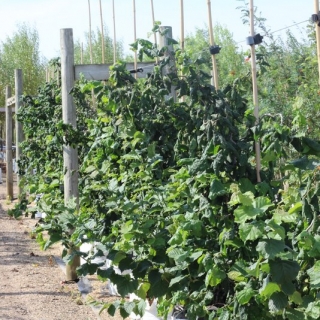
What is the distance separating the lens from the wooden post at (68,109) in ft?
24.7

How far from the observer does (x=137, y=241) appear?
15.1 ft

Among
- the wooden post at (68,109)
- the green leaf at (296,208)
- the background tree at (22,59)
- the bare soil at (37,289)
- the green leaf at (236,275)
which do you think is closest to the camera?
the green leaf at (296,208)

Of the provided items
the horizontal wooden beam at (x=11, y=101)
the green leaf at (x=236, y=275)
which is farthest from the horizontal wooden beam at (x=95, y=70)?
the horizontal wooden beam at (x=11, y=101)

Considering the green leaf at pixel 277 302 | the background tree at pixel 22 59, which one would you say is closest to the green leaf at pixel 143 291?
the green leaf at pixel 277 302

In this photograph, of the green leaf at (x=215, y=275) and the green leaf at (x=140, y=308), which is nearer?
the green leaf at (x=215, y=275)

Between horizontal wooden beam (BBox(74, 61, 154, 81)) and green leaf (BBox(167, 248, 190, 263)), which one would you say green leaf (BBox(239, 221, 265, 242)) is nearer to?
green leaf (BBox(167, 248, 190, 263))

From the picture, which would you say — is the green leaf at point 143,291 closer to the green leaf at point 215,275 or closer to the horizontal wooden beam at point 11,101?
the green leaf at point 215,275

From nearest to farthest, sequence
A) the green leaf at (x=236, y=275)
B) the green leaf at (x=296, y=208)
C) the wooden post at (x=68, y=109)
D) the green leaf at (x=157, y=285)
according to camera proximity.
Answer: the green leaf at (x=296, y=208) → the green leaf at (x=236, y=275) → the green leaf at (x=157, y=285) → the wooden post at (x=68, y=109)

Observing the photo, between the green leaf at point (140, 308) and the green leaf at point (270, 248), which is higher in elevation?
the green leaf at point (270, 248)

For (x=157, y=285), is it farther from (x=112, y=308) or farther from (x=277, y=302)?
(x=277, y=302)

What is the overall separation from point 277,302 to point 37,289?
428 cm

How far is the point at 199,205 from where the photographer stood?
Answer: 4.34 metres

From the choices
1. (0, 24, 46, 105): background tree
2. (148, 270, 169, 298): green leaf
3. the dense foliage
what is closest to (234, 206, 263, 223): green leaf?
the dense foliage

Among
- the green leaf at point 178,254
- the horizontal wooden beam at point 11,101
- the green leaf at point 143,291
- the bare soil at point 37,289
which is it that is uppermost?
the horizontal wooden beam at point 11,101
